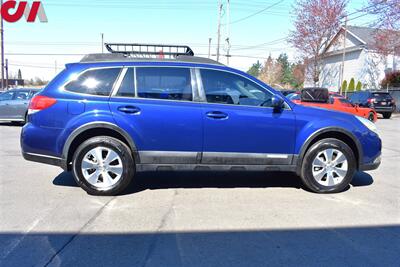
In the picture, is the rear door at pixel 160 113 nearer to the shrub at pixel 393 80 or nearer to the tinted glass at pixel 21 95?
the tinted glass at pixel 21 95

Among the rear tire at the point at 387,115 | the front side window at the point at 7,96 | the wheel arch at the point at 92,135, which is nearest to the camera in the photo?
the wheel arch at the point at 92,135

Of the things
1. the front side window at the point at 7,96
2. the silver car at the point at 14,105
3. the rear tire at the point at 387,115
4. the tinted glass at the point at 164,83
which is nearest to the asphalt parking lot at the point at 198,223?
the tinted glass at the point at 164,83

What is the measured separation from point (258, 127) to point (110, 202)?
223 cm

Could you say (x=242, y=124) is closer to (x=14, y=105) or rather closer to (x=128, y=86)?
(x=128, y=86)

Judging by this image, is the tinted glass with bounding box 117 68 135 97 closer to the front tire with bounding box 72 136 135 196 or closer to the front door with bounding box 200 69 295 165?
the front tire with bounding box 72 136 135 196

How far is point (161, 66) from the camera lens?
17.8 ft

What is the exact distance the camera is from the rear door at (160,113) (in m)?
5.21

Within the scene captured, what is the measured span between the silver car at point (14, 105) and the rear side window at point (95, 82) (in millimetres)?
10149

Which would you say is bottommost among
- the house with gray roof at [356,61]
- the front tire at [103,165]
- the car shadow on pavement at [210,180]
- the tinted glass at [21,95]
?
the car shadow on pavement at [210,180]

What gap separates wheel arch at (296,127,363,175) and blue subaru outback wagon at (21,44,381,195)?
0.7 inches

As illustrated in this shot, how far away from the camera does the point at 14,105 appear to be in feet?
47.3

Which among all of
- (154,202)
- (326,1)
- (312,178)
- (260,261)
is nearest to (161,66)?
(154,202)

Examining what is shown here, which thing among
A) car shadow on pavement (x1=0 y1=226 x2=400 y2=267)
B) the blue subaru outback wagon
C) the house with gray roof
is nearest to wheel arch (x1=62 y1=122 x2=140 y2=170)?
the blue subaru outback wagon

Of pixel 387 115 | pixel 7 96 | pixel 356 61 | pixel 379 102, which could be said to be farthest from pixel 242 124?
pixel 356 61
